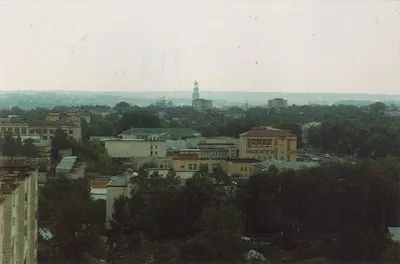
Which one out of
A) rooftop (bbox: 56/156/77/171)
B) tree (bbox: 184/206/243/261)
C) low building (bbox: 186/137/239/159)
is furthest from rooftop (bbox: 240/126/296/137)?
Answer: rooftop (bbox: 56/156/77/171)

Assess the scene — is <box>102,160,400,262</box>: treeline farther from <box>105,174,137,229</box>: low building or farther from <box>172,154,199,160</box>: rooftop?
<box>172,154,199,160</box>: rooftop

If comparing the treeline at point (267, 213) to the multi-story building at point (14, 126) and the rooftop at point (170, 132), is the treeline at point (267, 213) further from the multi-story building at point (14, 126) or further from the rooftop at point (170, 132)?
the rooftop at point (170, 132)

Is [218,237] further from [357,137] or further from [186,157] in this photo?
[357,137]

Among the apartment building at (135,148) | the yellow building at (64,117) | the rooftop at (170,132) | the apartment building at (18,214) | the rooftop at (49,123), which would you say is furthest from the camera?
the rooftop at (170,132)

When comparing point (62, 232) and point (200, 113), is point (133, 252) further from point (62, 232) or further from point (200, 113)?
point (200, 113)

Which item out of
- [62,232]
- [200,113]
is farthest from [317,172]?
[200,113]

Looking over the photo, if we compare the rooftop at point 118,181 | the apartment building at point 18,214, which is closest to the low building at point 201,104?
the rooftop at point 118,181

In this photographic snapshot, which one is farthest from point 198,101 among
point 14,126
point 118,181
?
point 14,126
